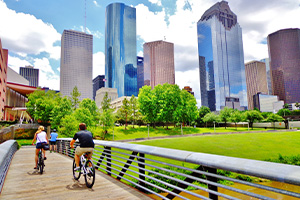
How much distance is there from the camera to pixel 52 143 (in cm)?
1767

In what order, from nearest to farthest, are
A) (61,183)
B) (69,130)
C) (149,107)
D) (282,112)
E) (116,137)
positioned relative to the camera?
(61,183)
(69,130)
(116,137)
(149,107)
(282,112)

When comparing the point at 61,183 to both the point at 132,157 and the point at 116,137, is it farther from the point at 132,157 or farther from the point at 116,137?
the point at 116,137

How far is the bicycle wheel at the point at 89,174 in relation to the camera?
6340 millimetres

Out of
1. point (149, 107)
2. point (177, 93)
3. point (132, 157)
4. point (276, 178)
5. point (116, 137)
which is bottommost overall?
point (116, 137)

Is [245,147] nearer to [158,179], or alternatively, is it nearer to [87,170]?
[87,170]

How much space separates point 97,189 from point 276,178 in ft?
17.0

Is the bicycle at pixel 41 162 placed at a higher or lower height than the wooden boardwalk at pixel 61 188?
higher

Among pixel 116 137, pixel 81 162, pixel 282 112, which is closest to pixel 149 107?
pixel 116 137

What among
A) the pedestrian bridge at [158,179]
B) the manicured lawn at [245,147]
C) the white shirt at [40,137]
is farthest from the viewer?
the manicured lawn at [245,147]

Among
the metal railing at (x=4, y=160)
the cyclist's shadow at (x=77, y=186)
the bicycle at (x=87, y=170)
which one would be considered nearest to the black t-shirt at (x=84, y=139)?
the bicycle at (x=87, y=170)

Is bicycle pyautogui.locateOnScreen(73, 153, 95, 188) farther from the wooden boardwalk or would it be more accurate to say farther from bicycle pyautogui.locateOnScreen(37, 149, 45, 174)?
bicycle pyautogui.locateOnScreen(37, 149, 45, 174)

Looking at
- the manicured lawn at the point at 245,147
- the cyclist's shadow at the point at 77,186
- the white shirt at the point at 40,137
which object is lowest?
the manicured lawn at the point at 245,147

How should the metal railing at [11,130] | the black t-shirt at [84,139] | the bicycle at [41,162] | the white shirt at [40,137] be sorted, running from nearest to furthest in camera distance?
the black t-shirt at [84,139] < the bicycle at [41,162] < the white shirt at [40,137] < the metal railing at [11,130]

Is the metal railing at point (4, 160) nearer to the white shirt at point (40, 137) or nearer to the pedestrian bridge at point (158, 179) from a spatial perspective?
the pedestrian bridge at point (158, 179)
